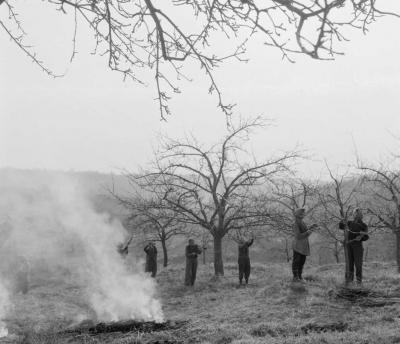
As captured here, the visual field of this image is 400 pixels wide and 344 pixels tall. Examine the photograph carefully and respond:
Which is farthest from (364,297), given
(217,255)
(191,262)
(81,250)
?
(81,250)

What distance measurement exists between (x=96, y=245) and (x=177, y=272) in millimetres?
4178

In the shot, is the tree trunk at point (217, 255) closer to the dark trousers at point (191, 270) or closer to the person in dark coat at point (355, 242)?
the dark trousers at point (191, 270)

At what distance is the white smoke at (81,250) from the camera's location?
12241mm

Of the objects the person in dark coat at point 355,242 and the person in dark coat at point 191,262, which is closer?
the person in dark coat at point 355,242

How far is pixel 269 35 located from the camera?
4.00 metres

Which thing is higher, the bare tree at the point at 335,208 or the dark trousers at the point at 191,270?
the bare tree at the point at 335,208

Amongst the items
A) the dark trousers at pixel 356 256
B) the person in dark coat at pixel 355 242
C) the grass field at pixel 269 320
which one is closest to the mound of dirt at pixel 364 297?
the grass field at pixel 269 320

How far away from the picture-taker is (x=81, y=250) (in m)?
35.2

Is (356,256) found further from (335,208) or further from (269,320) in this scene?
(335,208)

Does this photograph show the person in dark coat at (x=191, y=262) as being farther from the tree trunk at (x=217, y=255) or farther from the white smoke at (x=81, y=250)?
the tree trunk at (x=217, y=255)

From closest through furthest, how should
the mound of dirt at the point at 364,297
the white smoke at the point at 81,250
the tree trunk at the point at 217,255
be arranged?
1. the mound of dirt at the point at 364,297
2. the white smoke at the point at 81,250
3. the tree trunk at the point at 217,255

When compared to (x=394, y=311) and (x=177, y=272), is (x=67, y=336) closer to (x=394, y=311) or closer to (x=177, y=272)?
(x=394, y=311)

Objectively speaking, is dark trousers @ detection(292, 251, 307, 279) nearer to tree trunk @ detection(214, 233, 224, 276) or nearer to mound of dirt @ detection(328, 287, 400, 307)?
mound of dirt @ detection(328, 287, 400, 307)

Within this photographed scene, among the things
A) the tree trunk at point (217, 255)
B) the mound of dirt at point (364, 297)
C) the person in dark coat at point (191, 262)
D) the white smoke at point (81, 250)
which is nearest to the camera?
the mound of dirt at point (364, 297)
